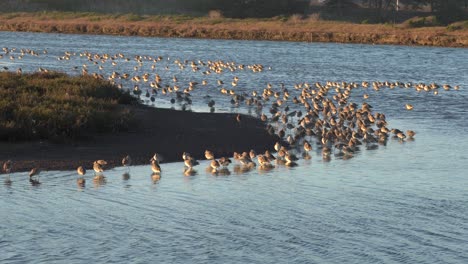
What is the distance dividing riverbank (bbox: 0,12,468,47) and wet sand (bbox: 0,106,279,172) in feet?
164

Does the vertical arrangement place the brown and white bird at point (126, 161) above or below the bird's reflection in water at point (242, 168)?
above

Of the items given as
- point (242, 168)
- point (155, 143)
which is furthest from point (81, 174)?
point (155, 143)

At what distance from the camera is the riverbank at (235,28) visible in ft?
261

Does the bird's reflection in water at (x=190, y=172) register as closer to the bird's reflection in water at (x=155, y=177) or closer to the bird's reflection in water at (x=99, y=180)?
the bird's reflection in water at (x=155, y=177)

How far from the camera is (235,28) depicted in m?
87.8

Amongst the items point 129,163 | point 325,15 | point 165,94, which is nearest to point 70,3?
point 325,15

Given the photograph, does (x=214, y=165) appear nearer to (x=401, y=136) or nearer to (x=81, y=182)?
(x=81, y=182)

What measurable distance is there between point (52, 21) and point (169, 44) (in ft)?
75.7

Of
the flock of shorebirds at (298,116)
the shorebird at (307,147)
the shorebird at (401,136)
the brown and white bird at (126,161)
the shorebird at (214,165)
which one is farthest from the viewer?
the shorebird at (401,136)

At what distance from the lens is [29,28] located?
93.7 meters

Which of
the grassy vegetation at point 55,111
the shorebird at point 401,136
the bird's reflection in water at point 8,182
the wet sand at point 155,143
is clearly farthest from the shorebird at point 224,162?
the shorebird at point 401,136

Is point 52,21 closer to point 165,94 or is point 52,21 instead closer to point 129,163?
point 165,94

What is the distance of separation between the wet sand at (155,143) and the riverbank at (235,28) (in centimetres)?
5013

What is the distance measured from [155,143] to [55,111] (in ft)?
8.56
